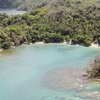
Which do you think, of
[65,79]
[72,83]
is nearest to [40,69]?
[65,79]

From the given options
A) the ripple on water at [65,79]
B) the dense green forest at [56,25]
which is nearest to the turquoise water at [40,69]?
the ripple on water at [65,79]

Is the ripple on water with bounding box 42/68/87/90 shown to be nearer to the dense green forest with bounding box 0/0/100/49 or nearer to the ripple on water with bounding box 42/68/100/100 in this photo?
the ripple on water with bounding box 42/68/100/100

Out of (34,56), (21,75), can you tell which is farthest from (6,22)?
(21,75)

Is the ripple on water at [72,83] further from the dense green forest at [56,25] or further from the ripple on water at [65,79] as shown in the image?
the dense green forest at [56,25]

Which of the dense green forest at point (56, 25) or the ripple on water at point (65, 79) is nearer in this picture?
the ripple on water at point (65, 79)

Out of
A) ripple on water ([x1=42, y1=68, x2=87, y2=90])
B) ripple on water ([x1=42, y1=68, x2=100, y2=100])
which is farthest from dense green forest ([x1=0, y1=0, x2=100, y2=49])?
ripple on water ([x1=42, y1=68, x2=100, y2=100])

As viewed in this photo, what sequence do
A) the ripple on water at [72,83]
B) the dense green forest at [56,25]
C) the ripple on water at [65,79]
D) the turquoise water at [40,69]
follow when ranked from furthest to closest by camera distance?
1. the dense green forest at [56,25]
2. the ripple on water at [65,79]
3. the turquoise water at [40,69]
4. the ripple on water at [72,83]

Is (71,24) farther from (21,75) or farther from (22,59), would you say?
(21,75)

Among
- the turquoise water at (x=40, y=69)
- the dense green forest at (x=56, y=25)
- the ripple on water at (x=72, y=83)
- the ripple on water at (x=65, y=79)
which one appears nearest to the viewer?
the ripple on water at (x=72, y=83)
